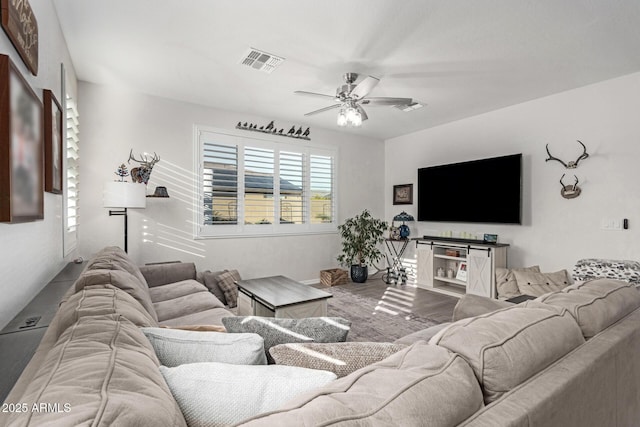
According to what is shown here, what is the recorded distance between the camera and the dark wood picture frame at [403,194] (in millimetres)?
5441

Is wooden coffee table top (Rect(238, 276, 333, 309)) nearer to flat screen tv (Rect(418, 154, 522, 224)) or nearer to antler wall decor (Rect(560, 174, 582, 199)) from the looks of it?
flat screen tv (Rect(418, 154, 522, 224))

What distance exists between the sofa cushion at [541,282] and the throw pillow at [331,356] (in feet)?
11.0

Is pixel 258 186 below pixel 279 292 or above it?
above

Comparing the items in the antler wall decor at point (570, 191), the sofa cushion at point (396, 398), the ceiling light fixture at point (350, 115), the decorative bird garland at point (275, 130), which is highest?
the decorative bird garland at point (275, 130)

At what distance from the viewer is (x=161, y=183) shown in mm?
3814

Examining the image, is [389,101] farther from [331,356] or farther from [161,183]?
[161,183]

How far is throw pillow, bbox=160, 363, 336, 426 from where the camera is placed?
2.25 feet

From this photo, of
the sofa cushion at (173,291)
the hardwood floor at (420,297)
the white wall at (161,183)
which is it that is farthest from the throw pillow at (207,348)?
the white wall at (161,183)

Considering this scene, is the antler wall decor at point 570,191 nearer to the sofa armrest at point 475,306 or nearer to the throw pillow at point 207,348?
the sofa armrest at point 475,306

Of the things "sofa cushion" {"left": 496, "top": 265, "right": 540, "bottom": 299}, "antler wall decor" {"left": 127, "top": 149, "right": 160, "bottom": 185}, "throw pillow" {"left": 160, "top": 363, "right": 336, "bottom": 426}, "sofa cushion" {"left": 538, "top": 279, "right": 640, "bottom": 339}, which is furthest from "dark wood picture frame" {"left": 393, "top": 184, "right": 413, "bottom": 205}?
"throw pillow" {"left": 160, "top": 363, "right": 336, "bottom": 426}

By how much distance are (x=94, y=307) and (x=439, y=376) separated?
1150 mm

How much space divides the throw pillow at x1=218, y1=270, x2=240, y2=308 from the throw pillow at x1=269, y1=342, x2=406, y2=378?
2.70 m

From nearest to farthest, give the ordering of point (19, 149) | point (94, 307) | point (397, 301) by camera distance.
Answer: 1. point (94, 307)
2. point (19, 149)
3. point (397, 301)

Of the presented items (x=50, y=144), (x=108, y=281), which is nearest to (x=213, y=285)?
(x=108, y=281)
